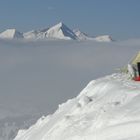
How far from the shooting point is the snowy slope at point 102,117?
614 inches

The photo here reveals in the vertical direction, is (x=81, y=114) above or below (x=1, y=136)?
above

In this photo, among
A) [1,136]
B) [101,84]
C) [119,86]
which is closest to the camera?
[119,86]

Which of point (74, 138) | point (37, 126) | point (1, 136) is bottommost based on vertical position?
point (1, 136)

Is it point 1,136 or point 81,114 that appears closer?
point 81,114

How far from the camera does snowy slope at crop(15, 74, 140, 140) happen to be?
1560 cm

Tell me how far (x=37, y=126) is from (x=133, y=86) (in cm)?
455

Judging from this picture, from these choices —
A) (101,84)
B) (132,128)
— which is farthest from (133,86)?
(132,128)

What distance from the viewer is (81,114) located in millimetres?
18625

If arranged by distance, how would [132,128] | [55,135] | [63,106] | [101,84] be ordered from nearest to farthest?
[132,128] → [55,135] → [101,84] → [63,106]

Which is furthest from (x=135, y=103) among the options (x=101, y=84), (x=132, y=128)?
(x=101, y=84)

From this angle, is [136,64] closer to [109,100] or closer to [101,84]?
[101,84]

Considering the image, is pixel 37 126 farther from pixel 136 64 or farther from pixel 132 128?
pixel 132 128

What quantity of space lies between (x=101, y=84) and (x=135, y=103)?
5.18 meters

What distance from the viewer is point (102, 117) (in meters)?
16.8
